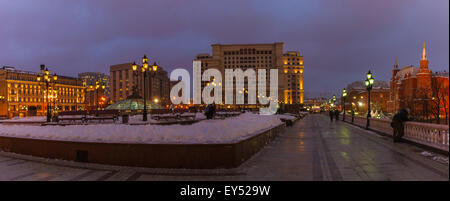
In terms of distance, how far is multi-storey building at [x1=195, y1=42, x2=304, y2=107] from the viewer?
155000 mm

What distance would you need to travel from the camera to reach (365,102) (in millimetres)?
138250

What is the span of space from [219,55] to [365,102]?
277 feet

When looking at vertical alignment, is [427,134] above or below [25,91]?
below

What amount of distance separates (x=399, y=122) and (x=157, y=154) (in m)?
10.2

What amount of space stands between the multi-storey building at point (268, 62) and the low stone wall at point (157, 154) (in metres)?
147

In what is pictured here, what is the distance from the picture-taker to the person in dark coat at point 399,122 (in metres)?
11.0

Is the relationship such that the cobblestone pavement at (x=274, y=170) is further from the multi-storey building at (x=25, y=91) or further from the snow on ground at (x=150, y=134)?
the multi-storey building at (x=25, y=91)

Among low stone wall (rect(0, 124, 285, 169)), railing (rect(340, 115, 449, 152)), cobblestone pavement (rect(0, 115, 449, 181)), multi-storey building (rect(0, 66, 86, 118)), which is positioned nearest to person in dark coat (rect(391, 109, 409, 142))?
railing (rect(340, 115, 449, 152))

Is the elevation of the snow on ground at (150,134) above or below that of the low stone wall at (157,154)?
above

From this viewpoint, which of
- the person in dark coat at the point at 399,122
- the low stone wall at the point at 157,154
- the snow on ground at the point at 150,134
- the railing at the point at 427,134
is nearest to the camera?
the low stone wall at the point at 157,154

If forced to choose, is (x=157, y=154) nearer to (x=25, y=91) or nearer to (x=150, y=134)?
(x=150, y=134)

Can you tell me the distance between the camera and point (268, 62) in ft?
510

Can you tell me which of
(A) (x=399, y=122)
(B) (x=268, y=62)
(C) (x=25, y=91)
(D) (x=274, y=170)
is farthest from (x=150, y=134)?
(B) (x=268, y=62)

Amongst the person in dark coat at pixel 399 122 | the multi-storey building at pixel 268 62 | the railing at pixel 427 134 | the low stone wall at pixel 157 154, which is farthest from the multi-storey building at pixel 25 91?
the railing at pixel 427 134
